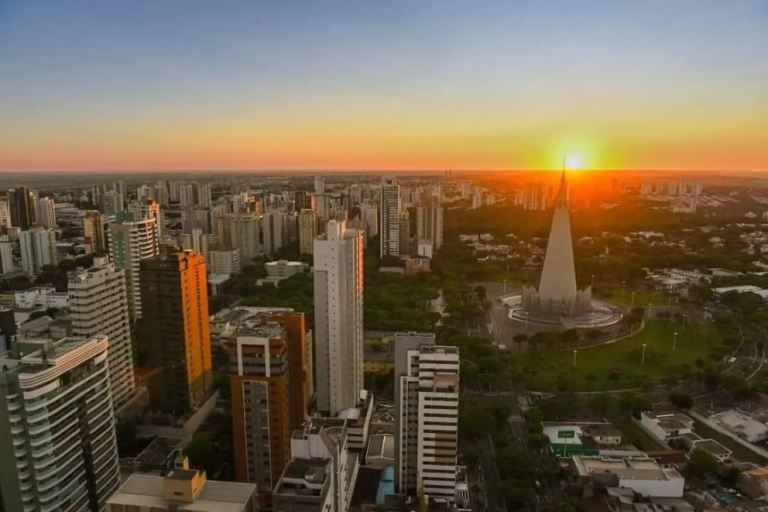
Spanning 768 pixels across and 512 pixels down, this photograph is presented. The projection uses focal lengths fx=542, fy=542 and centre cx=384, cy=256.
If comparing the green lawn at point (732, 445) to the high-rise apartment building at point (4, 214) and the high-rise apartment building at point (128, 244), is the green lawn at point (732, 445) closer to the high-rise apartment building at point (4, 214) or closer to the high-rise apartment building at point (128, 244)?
the high-rise apartment building at point (128, 244)

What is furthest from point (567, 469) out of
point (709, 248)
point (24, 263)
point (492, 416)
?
point (709, 248)

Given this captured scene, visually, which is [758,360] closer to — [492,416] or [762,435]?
[762,435]

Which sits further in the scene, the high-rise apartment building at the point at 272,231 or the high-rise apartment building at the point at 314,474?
the high-rise apartment building at the point at 272,231

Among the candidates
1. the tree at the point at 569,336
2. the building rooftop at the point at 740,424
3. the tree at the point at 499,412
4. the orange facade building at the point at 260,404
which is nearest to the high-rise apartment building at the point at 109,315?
the orange facade building at the point at 260,404

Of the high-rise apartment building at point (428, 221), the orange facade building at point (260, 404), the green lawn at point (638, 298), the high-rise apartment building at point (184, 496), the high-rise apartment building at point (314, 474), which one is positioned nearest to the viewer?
the high-rise apartment building at point (184, 496)

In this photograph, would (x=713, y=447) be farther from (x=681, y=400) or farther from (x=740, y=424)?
(x=681, y=400)

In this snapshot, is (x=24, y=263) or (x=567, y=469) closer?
(x=567, y=469)
